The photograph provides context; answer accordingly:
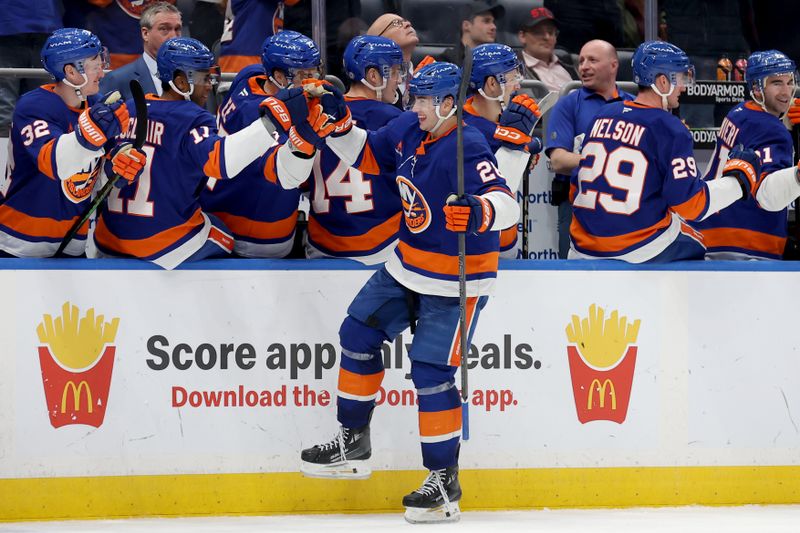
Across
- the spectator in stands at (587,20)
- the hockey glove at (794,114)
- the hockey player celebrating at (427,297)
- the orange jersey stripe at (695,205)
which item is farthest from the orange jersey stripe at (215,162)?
the spectator in stands at (587,20)

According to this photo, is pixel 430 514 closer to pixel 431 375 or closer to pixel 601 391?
pixel 431 375

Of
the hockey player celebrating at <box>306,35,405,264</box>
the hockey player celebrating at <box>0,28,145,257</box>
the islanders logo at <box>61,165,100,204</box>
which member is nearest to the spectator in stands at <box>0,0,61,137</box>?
the hockey player celebrating at <box>0,28,145,257</box>

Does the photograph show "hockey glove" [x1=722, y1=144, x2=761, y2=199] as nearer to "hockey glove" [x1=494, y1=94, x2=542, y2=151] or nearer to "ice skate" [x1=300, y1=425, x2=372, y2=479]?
"hockey glove" [x1=494, y1=94, x2=542, y2=151]

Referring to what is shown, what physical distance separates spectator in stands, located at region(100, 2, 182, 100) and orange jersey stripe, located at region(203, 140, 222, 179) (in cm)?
128

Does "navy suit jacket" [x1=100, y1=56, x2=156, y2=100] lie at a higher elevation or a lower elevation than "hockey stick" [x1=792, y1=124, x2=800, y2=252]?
higher

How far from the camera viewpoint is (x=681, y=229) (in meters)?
4.90

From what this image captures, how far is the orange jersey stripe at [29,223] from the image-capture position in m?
4.62

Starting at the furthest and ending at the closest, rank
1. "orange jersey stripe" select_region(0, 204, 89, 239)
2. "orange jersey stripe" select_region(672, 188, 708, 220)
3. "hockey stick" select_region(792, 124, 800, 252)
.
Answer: "hockey stick" select_region(792, 124, 800, 252) → "orange jersey stripe" select_region(672, 188, 708, 220) → "orange jersey stripe" select_region(0, 204, 89, 239)

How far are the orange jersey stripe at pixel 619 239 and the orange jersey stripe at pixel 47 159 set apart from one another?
196 cm

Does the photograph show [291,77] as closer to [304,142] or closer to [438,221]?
[304,142]

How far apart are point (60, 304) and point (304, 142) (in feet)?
3.34

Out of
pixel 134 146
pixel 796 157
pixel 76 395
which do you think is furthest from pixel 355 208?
pixel 796 157

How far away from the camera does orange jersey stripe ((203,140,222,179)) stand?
4.41m

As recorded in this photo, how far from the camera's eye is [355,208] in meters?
4.84
